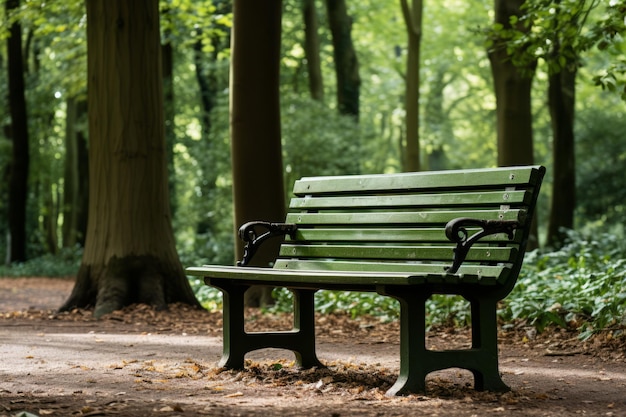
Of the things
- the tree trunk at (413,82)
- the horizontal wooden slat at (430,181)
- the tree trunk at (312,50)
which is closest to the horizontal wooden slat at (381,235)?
the horizontal wooden slat at (430,181)

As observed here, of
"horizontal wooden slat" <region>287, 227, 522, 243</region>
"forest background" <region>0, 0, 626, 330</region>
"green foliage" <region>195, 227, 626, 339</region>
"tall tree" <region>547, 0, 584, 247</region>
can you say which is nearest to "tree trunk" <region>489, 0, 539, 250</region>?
"forest background" <region>0, 0, 626, 330</region>

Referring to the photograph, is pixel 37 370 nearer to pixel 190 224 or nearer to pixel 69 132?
pixel 190 224

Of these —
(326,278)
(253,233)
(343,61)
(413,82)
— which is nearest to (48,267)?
(343,61)

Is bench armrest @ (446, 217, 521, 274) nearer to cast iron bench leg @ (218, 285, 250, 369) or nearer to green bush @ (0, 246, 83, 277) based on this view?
cast iron bench leg @ (218, 285, 250, 369)

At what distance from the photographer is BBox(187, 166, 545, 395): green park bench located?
482 centimetres

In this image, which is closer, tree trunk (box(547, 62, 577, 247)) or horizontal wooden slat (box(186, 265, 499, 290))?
horizontal wooden slat (box(186, 265, 499, 290))

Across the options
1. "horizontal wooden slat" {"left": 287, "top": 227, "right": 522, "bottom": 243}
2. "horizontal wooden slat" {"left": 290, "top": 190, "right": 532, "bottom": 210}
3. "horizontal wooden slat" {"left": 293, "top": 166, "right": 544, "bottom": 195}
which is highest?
"horizontal wooden slat" {"left": 293, "top": 166, "right": 544, "bottom": 195}

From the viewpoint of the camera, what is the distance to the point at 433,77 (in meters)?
Answer: 36.1

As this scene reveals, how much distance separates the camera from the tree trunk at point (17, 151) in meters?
22.3

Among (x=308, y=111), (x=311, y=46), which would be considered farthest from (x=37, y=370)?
(x=311, y=46)

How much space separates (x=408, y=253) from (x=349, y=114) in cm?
1673

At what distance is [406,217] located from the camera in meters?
5.60

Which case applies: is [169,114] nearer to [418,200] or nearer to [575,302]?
[575,302]

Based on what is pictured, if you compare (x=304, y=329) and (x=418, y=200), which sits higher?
(x=418, y=200)
